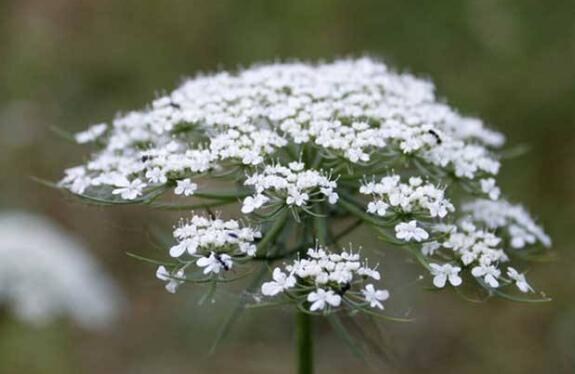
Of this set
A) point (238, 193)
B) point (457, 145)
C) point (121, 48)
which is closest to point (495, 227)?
point (457, 145)

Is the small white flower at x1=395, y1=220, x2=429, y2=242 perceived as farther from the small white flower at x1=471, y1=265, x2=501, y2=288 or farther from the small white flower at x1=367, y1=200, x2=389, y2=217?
the small white flower at x1=471, y1=265, x2=501, y2=288

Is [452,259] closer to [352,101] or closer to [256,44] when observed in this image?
[352,101]

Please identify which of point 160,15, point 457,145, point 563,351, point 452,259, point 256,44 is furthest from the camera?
point 160,15

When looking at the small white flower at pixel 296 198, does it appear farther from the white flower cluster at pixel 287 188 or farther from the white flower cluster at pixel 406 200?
the white flower cluster at pixel 406 200

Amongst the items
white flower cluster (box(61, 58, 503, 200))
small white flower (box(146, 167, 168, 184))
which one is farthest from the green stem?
small white flower (box(146, 167, 168, 184))

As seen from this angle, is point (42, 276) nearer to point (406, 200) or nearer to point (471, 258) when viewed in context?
point (406, 200)

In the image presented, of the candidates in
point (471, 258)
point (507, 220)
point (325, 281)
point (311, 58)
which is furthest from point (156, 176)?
point (311, 58)
